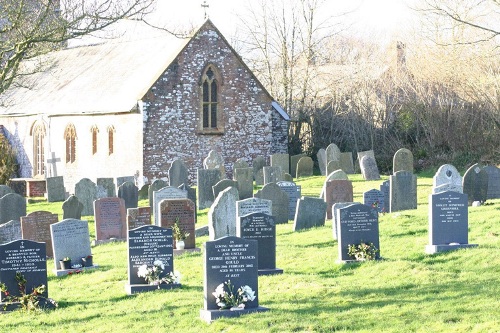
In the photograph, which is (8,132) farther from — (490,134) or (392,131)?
(490,134)

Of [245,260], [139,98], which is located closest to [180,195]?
[245,260]

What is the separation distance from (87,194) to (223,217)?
10452mm

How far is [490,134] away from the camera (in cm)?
3650

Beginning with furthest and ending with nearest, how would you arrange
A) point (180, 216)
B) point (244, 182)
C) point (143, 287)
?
1. point (244, 182)
2. point (180, 216)
3. point (143, 287)

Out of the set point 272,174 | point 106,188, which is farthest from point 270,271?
point 272,174

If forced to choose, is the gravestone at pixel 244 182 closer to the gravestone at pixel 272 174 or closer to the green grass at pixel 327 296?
the gravestone at pixel 272 174

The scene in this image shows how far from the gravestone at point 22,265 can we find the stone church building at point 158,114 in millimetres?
20143

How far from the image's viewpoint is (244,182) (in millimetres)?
27188

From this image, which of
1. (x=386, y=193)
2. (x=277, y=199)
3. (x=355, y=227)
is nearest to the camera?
(x=355, y=227)

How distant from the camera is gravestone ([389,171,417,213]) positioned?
71.7ft

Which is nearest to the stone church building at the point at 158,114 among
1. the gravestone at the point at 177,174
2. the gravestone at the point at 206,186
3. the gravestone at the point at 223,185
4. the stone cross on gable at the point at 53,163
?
the stone cross on gable at the point at 53,163

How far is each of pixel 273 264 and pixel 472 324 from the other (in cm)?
435

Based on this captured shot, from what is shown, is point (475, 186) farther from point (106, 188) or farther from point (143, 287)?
point (106, 188)

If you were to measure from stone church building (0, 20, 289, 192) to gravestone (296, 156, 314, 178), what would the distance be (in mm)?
2374
